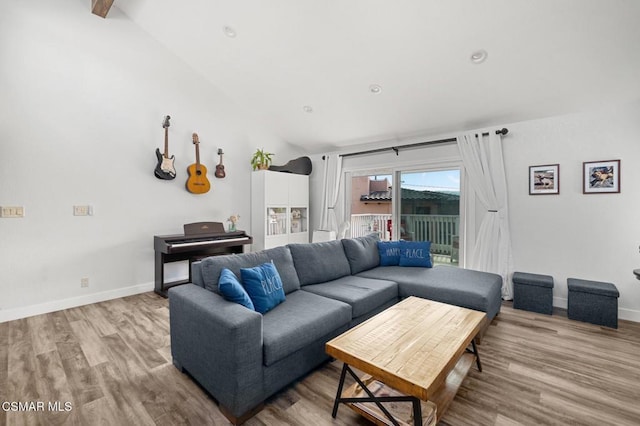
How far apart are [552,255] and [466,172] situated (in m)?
1.45

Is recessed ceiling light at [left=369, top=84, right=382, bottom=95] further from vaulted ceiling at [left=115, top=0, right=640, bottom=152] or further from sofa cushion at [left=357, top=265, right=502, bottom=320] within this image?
sofa cushion at [left=357, top=265, right=502, bottom=320]

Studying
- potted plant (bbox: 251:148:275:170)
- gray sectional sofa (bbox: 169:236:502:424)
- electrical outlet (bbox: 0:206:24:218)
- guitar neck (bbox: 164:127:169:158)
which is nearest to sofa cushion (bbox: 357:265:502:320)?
gray sectional sofa (bbox: 169:236:502:424)

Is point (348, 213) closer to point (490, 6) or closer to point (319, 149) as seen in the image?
point (319, 149)

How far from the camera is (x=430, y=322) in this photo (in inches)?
77.7

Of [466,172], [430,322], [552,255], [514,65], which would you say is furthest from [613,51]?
[430,322]

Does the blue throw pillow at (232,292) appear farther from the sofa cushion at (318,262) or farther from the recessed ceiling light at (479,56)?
the recessed ceiling light at (479,56)

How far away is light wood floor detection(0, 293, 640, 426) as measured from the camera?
1.63 m

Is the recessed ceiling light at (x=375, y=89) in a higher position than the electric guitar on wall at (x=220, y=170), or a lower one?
higher

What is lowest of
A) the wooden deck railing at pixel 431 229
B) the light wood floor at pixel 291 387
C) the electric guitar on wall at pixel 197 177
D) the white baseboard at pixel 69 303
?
the light wood floor at pixel 291 387

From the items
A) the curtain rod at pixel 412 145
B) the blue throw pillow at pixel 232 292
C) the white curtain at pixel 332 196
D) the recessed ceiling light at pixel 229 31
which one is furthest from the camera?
the white curtain at pixel 332 196

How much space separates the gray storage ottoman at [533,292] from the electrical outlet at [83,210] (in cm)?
524

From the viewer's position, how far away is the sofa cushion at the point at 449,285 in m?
2.59

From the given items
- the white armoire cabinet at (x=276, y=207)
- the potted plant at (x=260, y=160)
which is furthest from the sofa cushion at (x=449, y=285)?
the potted plant at (x=260, y=160)

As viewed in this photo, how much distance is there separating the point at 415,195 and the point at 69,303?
4.92 meters
